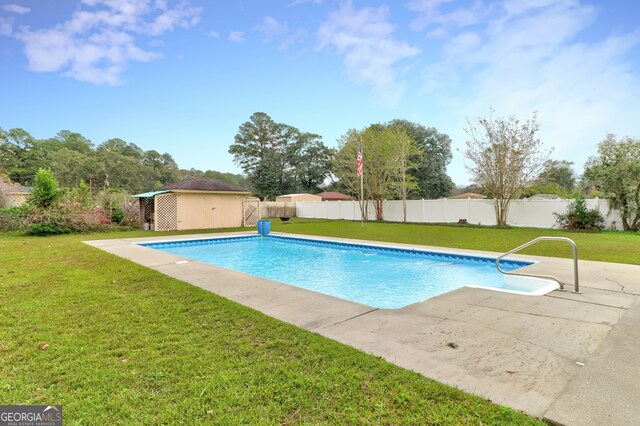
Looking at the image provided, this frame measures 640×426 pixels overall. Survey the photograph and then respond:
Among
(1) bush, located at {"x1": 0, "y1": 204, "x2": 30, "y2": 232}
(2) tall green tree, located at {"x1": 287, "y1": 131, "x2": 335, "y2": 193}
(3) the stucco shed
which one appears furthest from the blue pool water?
(2) tall green tree, located at {"x1": 287, "y1": 131, "x2": 335, "y2": 193}

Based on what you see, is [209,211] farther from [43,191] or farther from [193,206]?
[43,191]

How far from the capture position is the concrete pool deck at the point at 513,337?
6.58ft

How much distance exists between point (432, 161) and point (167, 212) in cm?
2433

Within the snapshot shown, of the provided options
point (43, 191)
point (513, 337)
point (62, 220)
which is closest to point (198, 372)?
point (513, 337)

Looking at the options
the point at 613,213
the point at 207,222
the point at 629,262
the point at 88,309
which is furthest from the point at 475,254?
the point at 207,222

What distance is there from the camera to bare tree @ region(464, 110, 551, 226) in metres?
14.4

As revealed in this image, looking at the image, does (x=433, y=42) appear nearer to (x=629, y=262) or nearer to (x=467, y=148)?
(x=467, y=148)

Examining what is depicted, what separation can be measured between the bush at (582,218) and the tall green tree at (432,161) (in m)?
17.1

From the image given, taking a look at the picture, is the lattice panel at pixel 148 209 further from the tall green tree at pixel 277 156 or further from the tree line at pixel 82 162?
the tall green tree at pixel 277 156

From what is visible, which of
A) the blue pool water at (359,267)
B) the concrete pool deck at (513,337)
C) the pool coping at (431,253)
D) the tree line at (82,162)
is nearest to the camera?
the concrete pool deck at (513,337)

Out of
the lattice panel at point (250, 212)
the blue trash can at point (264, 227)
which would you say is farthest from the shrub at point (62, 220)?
the blue trash can at point (264, 227)

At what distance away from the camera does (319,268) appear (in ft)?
27.3

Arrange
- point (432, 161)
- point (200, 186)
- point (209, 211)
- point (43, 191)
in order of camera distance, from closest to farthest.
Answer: point (43, 191), point (200, 186), point (209, 211), point (432, 161)

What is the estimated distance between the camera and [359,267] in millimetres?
8266
